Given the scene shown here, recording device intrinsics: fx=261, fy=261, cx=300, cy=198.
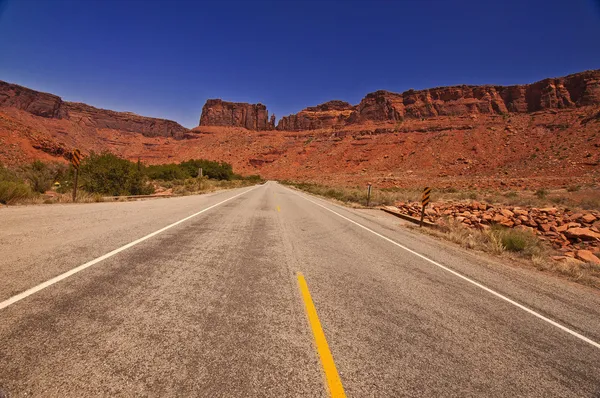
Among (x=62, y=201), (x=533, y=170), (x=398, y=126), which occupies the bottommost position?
(x=62, y=201)

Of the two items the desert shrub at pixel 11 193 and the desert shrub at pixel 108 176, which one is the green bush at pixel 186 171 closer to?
the desert shrub at pixel 108 176

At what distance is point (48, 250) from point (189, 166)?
54.8 m

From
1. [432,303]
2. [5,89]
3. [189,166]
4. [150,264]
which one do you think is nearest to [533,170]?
[432,303]

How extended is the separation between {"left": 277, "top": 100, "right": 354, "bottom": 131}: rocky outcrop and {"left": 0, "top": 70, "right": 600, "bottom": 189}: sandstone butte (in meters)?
0.53

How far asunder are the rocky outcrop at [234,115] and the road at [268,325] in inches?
5163

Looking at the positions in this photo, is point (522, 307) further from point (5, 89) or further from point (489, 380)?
point (5, 89)

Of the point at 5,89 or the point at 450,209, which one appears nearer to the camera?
the point at 450,209

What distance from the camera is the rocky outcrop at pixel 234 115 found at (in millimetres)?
128625

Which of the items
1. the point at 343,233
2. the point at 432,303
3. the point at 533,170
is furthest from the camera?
the point at 533,170

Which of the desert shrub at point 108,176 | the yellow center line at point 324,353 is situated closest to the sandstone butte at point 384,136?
the desert shrub at point 108,176

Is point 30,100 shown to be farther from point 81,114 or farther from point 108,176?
point 108,176

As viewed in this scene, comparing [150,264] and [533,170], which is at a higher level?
[533,170]

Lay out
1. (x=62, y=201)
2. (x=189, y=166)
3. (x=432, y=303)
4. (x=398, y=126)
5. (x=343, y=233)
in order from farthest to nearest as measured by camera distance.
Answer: (x=398, y=126)
(x=189, y=166)
(x=62, y=201)
(x=343, y=233)
(x=432, y=303)

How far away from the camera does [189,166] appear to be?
182 feet
